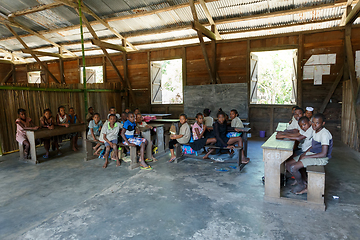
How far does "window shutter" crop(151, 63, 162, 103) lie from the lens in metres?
11.1

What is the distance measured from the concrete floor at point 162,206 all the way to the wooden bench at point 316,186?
0.18 m

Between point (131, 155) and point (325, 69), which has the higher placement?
point (325, 69)

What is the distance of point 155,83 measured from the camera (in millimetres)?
11336

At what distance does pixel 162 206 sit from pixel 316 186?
226cm

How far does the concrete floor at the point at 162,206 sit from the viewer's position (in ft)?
8.86

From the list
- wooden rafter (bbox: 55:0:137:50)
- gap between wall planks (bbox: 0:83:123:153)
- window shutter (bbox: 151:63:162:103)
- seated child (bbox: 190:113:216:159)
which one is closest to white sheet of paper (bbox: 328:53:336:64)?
seated child (bbox: 190:113:216:159)

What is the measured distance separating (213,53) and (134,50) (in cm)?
421

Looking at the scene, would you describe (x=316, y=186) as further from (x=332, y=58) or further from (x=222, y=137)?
(x=332, y=58)

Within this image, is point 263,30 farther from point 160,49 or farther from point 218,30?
point 160,49

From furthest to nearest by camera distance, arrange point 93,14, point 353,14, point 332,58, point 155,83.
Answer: point 155,83
point 93,14
point 332,58
point 353,14

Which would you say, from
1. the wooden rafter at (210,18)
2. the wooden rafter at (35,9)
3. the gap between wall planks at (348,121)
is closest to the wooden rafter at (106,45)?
the wooden rafter at (35,9)

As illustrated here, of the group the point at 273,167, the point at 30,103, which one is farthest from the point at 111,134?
the point at 273,167

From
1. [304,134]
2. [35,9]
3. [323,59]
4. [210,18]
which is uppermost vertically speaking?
[35,9]

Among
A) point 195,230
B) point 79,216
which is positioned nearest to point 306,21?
point 195,230
